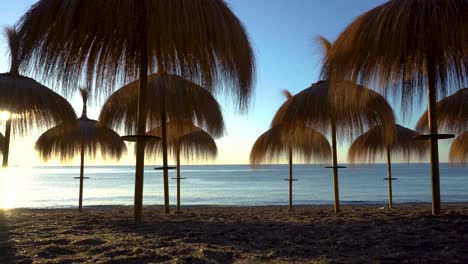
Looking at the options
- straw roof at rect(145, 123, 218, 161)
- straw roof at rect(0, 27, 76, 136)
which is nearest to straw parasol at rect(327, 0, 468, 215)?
straw roof at rect(0, 27, 76, 136)

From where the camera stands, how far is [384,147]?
519 inches

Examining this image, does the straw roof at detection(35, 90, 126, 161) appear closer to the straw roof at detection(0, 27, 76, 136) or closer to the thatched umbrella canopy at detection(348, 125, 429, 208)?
the straw roof at detection(0, 27, 76, 136)

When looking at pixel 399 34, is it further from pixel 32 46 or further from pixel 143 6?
pixel 32 46

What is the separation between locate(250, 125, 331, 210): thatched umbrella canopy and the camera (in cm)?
1141

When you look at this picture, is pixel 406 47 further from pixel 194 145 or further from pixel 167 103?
pixel 194 145

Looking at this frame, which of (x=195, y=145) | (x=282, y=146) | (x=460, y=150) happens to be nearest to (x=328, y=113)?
(x=282, y=146)

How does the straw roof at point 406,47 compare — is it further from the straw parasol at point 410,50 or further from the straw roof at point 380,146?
the straw roof at point 380,146

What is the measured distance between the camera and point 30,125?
27.1 feet

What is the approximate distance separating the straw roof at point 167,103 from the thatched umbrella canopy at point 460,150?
7637 millimetres

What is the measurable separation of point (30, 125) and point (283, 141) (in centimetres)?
619

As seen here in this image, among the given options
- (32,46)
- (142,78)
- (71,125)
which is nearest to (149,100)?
(71,125)

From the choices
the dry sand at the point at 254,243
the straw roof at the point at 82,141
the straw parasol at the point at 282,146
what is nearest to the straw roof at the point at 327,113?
the straw parasol at the point at 282,146

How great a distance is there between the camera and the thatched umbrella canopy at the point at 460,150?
1214cm

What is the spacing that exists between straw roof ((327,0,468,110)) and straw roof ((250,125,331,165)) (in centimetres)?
578
